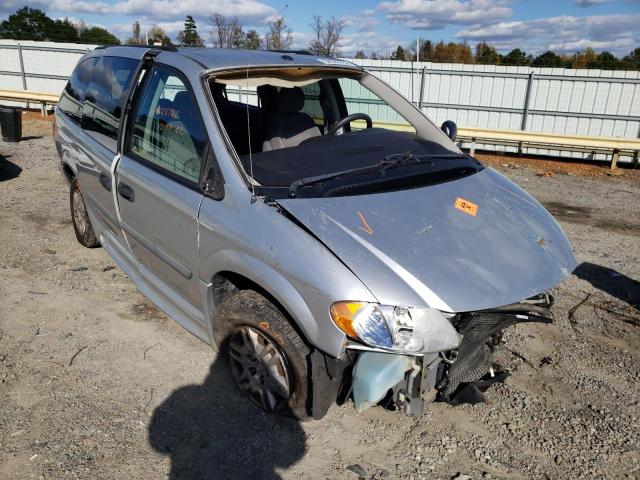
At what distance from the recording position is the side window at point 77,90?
15.4 ft

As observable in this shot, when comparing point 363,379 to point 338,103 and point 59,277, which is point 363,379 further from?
point 59,277

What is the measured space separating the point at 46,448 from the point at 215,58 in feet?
8.02

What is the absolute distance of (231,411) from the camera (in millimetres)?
3064

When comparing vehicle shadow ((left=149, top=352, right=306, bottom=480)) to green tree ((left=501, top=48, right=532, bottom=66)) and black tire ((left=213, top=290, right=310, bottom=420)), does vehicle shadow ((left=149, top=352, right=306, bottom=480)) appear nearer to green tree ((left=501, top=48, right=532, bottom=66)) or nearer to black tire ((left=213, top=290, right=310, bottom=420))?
black tire ((left=213, top=290, right=310, bottom=420))

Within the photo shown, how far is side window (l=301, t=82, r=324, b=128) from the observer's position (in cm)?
400

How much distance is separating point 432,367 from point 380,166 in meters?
1.28

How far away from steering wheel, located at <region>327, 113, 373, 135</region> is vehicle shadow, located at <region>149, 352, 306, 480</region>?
1946 mm

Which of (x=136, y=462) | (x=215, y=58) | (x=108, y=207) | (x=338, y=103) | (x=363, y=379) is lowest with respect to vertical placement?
(x=136, y=462)

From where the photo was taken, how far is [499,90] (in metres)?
13.1

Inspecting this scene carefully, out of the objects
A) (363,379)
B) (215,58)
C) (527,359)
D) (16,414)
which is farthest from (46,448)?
(527,359)

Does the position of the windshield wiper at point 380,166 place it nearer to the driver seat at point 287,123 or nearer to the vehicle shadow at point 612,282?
the driver seat at point 287,123

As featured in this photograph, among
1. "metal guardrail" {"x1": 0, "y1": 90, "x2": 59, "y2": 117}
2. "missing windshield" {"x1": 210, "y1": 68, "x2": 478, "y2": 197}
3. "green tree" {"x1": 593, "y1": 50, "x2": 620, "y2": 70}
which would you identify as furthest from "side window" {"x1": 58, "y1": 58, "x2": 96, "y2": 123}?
"green tree" {"x1": 593, "y1": 50, "x2": 620, "y2": 70}

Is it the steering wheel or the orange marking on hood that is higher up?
the steering wheel

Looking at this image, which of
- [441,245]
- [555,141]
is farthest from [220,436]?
[555,141]
